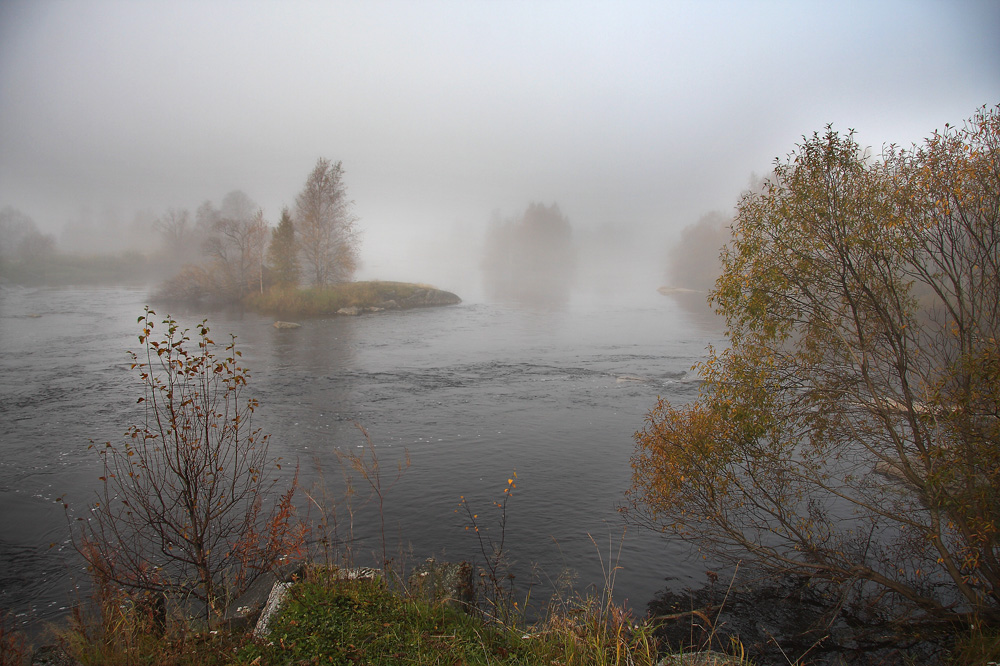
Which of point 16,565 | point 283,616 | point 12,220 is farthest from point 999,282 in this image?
point 12,220

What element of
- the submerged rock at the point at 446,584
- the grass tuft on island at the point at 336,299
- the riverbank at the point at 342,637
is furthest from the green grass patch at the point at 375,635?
the grass tuft on island at the point at 336,299

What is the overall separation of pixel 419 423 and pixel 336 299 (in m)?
32.8

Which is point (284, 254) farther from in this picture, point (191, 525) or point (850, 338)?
point (850, 338)

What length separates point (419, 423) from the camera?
Answer: 18.7 meters

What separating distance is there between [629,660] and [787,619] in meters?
4.69

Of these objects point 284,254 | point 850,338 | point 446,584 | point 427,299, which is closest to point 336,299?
point 284,254

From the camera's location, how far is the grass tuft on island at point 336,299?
47094 mm

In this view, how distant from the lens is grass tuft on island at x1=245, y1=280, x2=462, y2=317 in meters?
47.1

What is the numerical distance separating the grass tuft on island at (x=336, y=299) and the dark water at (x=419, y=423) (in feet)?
24.1

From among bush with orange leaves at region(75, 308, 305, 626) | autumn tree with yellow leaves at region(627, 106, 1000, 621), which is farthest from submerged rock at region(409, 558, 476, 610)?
autumn tree with yellow leaves at region(627, 106, 1000, 621)

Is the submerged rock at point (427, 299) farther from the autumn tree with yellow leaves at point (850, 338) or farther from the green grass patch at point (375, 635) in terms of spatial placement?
the green grass patch at point (375, 635)

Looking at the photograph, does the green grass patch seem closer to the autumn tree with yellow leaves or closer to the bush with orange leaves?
the bush with orange leaves

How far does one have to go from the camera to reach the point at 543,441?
17219 mm

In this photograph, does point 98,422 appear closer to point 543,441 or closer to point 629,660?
point 543,441
